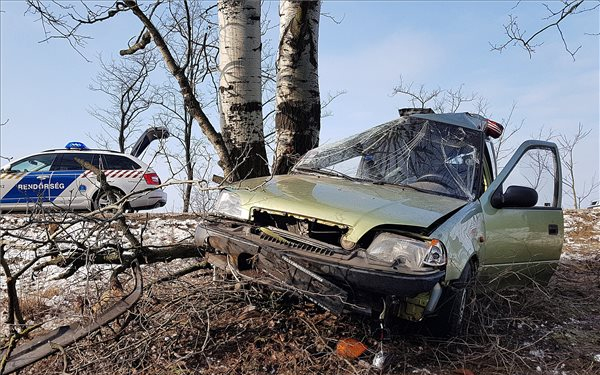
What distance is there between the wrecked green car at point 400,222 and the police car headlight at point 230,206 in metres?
0.01

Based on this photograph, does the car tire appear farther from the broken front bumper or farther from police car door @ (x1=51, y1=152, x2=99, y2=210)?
police car door @ (x1=51, y1=152, x2=99, y2=210)

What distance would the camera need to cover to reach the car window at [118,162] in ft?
38.8

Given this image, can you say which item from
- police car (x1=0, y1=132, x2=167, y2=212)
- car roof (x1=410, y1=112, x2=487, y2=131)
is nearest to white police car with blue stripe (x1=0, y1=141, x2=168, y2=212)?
police car (x1=0, y1=132, x2=167, y2=212)

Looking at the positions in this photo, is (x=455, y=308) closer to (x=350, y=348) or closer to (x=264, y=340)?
(x=350, y=348)

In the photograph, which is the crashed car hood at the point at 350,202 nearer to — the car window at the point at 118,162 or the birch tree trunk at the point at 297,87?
→ the birch tree trunk at the point at 297,87

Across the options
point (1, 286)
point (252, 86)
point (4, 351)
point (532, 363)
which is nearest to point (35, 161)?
point (1, 286)

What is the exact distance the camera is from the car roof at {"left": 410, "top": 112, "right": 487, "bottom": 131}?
15.3ft

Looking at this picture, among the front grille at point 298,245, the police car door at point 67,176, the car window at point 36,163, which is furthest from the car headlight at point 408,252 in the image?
the car window at point 36,163

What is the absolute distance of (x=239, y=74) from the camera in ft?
18.0

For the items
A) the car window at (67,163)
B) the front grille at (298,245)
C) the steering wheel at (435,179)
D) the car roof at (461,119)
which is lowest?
the front grille at (298,245)

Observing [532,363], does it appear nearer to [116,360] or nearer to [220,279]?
[220,279]

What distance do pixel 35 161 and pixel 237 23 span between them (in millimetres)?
8295

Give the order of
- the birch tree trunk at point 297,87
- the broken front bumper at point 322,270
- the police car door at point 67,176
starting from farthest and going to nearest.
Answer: the police car door at point 67,176 → the birch tree trunk at point 297,87 → the broken front bumper at point 322,270

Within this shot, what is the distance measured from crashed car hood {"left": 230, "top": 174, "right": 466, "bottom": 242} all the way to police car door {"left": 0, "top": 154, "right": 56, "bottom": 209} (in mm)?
9037
